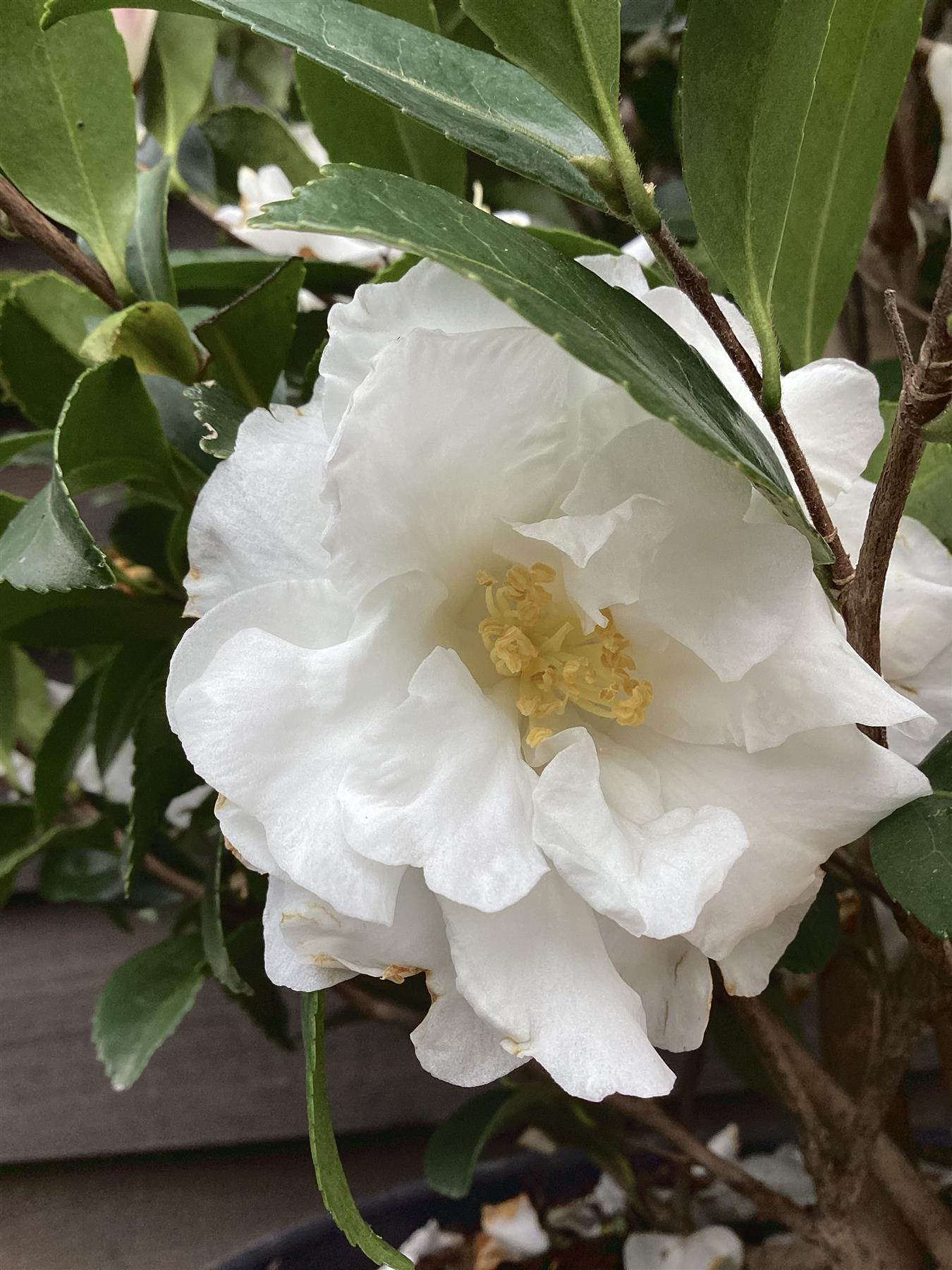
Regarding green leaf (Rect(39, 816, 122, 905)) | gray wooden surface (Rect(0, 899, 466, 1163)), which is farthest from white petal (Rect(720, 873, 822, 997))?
gray wooden surface (Rect(0, 899, 466, 1163))

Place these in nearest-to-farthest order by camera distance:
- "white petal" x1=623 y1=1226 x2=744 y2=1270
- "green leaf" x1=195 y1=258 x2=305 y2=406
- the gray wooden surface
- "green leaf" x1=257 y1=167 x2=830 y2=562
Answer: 1. "green leaf" x1=257 y1=167 x2=830 y2=562
2. "green leaf" x1=195 y1=258 x2=305 y2=406
3. "white petal" x1=623 y1=1226 x2=744 y2=1270
4. the gray wooden surface

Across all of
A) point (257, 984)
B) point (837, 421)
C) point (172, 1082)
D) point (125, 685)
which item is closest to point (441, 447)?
point (837, 421)

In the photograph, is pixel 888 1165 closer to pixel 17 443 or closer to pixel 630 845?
pixel 630 845

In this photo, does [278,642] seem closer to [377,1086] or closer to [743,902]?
[743,902]

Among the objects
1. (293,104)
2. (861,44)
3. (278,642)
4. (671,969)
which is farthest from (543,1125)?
(293,104)

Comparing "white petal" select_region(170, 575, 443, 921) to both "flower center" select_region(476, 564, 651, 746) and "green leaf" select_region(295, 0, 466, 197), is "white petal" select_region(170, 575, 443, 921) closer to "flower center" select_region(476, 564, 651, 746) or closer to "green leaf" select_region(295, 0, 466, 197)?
"flower center" select_region(476, 564, 651, 746)
